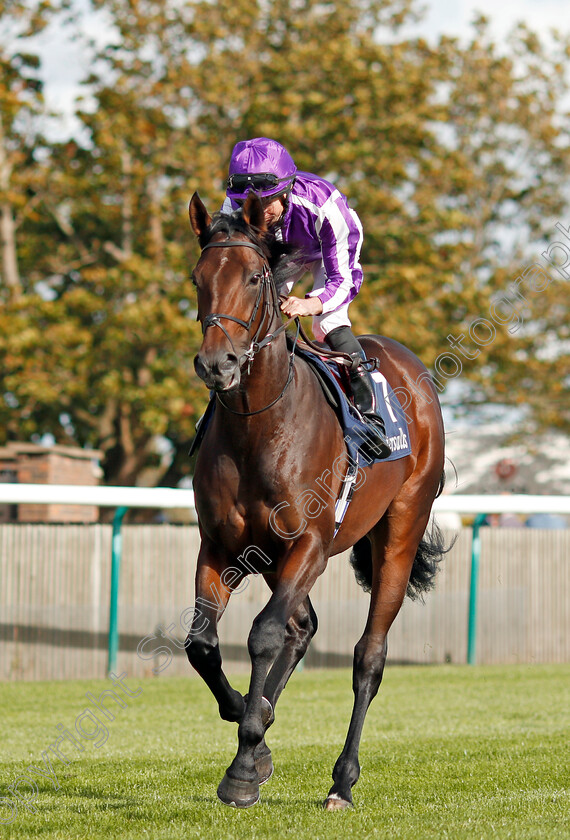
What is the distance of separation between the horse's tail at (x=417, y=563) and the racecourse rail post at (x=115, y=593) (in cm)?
427

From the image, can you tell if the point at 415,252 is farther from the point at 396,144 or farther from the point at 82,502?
the point at 82,502

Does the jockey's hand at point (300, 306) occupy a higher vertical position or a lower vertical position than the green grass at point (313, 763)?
higher

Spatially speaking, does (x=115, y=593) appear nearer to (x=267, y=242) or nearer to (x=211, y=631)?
(x=211, y=631)

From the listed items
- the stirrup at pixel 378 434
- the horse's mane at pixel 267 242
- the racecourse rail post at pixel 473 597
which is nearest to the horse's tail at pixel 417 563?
the stirrup at pixel 378 434

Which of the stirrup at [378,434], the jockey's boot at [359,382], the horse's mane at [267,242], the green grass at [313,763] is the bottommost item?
the green grass at [313,763]

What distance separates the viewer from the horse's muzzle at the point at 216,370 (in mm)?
3408

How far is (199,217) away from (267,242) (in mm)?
296

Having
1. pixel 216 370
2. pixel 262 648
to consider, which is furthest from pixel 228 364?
pixel 262 648

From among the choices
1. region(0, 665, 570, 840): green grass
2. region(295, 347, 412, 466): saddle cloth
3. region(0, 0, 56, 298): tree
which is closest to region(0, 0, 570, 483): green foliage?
region(0, 0, 56, 298): tree

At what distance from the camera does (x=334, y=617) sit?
35.3 ft

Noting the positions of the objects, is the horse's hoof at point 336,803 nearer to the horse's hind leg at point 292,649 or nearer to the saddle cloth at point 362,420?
the horse's hind leg at point 292,649

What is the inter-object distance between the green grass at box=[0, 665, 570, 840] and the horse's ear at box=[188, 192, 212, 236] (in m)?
2.17

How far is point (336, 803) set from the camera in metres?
4.09

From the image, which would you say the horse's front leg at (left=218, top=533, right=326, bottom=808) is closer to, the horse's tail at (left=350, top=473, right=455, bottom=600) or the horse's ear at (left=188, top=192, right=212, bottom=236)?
the horse's ear at (left=188, top=192, right=212, bottom=236)
